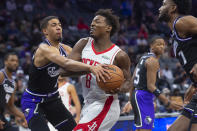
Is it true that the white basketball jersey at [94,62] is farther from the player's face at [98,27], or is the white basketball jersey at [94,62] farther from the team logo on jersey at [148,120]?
the team logo on jersey at [148,120]

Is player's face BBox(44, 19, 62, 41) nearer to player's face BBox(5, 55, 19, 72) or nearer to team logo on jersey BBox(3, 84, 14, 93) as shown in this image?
player's face BBox(5, 55, 19, 72)

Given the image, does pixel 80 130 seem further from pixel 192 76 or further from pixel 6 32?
pixel 6 32

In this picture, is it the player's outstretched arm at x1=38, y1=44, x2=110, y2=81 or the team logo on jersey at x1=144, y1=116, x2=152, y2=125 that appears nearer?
the player's outstretched arm at x1=38, y1=44, x2=110, y2=81

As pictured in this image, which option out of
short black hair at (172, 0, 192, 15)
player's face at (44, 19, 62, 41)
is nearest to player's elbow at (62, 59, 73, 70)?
player's face at (44, 19, 62, 41)

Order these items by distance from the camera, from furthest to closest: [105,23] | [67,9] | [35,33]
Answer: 1. [67,9]
2. [35,33]
3. [105,23]

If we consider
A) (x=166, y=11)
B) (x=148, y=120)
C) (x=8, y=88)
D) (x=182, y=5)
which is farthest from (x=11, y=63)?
(x=182, y=5)

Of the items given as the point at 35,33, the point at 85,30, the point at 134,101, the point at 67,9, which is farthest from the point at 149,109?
the point at 67,9

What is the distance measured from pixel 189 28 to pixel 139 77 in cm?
224

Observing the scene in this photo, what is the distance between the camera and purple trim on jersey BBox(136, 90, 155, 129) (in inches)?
230

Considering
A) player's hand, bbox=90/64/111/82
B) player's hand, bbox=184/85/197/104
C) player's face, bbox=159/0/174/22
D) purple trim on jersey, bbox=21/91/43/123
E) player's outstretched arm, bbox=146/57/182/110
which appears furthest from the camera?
player's outstretched arm, bbox=146/57/182/110

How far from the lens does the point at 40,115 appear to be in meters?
4.85

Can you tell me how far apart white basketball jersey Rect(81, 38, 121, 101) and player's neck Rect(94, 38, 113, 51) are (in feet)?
0.19

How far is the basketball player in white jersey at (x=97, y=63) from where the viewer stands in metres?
4.11

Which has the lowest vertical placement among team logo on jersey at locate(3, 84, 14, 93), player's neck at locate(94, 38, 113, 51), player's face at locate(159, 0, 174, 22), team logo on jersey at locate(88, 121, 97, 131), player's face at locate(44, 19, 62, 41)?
team logo on jersey at locate(88, 121, 97, 131)
